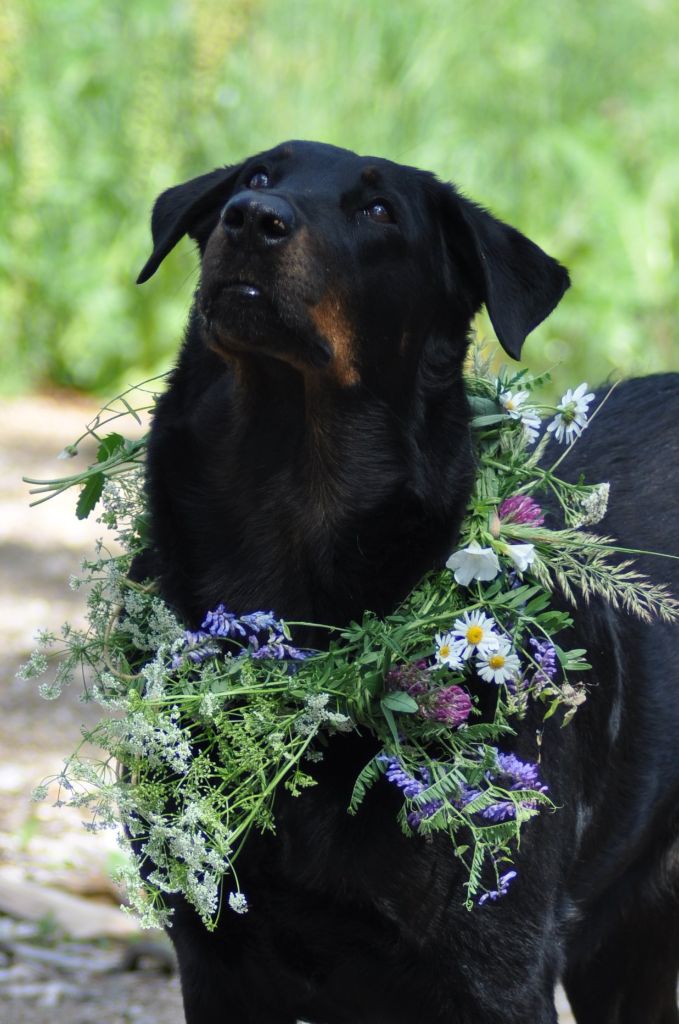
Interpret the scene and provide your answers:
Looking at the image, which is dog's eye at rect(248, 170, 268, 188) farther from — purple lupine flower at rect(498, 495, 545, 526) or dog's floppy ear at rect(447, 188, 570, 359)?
purple lupine flower at rect(498, 495, 545, 526)

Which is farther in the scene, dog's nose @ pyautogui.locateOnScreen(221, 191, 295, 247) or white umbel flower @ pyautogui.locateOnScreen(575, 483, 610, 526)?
white umbel flower @ pyautogui.locateOnScreen(575, 483, 610, 526)

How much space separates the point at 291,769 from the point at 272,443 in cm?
72

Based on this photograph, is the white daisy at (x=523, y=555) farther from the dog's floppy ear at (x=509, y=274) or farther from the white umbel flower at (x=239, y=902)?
the white umbel flower at (x=239, y=902)

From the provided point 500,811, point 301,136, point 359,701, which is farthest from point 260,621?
point 301,136

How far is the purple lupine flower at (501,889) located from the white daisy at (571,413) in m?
0.91

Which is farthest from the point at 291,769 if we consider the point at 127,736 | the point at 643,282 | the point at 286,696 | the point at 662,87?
the point at 662,87

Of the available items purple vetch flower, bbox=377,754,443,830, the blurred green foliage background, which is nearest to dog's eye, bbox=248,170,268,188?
purple vetch flower, bbox=377,754,443,830

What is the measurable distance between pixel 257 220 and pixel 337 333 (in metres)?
0.32

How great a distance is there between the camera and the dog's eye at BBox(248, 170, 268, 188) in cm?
315

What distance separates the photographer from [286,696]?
9.23 ft

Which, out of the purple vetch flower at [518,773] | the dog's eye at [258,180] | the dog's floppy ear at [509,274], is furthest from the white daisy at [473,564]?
the dog's eye at [258,180]

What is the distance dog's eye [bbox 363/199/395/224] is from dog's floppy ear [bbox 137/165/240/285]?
38 centimetres

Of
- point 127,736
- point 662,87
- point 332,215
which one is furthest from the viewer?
point 662,87

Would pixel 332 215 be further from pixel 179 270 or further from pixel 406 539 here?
pixel 179 270
